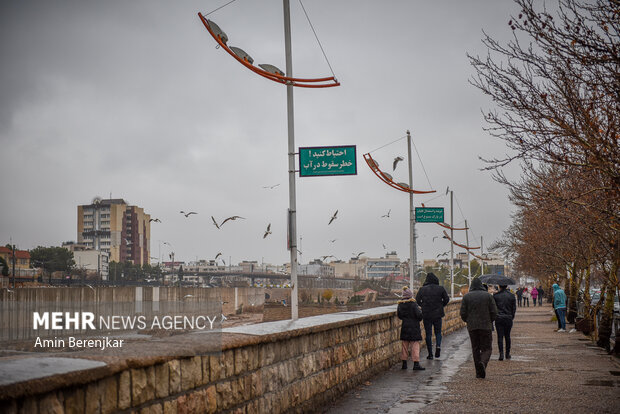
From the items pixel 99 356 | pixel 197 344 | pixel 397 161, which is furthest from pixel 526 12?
pixel 397 161

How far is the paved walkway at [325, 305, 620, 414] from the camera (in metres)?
9.50

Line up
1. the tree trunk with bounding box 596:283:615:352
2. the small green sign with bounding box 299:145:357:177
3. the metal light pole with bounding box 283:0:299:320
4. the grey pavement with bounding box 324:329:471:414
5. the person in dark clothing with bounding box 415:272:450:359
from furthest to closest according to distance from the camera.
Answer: the tree trunk with bounding box 596:283:615:352, the person in dark clothing with bounding box 415:272:450:359, the small green sign with bounding box 299:145:357:177, the metal light pole with bounding box 283:0:299:320, the grey pavement with bounding box 324:329:471:414

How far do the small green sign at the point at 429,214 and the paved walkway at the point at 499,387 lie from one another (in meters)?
9.36

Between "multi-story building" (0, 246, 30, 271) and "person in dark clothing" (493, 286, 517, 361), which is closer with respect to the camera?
"person in dark clothing" (493, 286, 517, 361)

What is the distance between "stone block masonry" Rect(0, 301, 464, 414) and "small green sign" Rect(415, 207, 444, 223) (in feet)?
49.7

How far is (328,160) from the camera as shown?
11695 millimetres

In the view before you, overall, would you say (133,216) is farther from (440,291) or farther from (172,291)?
(440,291)

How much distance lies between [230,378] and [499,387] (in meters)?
6.64

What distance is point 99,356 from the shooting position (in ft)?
15.3

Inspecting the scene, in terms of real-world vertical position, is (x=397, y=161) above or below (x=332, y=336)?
above

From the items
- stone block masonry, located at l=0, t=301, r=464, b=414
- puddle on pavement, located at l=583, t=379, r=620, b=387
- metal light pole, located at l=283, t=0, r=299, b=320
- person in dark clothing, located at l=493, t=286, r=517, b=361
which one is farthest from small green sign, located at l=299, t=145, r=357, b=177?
person in dark clothing, located at l=493, t=286, r=517, b=361

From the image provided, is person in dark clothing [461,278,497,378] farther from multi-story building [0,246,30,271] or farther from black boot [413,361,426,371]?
multi-story building [0,246,30,271]

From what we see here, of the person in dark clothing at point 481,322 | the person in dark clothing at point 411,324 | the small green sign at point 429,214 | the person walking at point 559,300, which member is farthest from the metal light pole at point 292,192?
the person walking at point 559,300

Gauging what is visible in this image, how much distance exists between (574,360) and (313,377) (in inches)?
398
